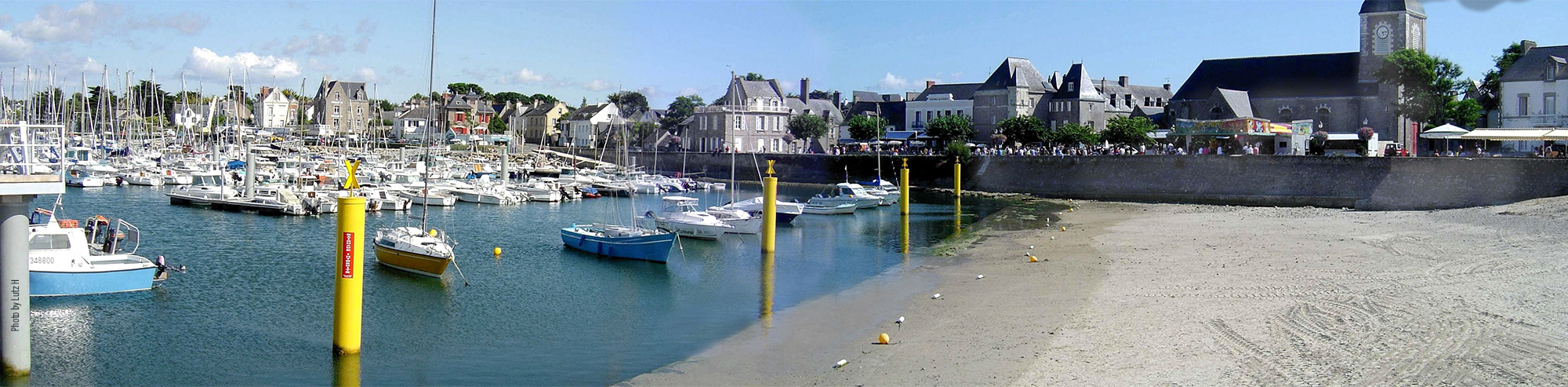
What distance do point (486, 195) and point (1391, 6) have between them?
202 feet

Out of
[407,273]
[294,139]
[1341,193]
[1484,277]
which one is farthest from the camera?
[294,139]

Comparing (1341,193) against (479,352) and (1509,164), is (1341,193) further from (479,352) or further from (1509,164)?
(479,352)

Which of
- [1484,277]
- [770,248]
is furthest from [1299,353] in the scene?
[770,248]

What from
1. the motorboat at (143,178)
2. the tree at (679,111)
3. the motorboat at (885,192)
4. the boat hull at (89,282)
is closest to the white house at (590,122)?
the tree at (679,111)

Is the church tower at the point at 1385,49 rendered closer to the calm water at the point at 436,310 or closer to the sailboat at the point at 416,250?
the calm water at the point at 436,310

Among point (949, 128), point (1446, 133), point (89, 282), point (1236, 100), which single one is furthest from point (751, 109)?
point (89, 282)

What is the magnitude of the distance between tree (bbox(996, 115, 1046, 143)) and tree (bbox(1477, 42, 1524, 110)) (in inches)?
1151

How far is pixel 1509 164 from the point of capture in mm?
49656

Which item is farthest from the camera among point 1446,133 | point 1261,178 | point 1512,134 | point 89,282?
point 1261,178

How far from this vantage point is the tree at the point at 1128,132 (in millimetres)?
78375

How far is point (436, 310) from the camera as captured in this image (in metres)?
24.9

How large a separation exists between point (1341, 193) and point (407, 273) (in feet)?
150

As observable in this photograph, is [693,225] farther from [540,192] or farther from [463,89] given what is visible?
[463,89]

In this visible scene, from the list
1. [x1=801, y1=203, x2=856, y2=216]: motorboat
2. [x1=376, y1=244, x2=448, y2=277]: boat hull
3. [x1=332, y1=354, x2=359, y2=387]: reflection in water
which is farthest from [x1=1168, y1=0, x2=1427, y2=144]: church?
[x1=332, y1=354, x2=359, y2=387]: reflection in water
